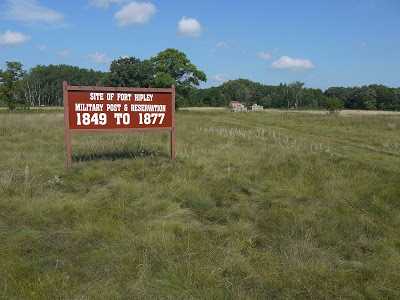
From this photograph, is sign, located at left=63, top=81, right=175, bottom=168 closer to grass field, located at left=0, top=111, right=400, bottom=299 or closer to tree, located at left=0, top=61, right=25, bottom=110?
grass field, located at left=0, top=111, right=400, bottom=299

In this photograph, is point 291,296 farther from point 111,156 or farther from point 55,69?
point 55,69

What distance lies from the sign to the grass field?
99cm

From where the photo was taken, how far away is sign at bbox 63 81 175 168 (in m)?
9.40

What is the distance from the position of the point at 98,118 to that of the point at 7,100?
5664 centimetres

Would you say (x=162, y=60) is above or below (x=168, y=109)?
above

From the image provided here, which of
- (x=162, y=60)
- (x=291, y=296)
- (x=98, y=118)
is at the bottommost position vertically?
(x=291, y=296)

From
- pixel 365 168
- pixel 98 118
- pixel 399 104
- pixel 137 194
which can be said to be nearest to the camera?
pixel 137 194

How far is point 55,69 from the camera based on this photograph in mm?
136500

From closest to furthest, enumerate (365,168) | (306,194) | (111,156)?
(306,194)
(365,168)
(111,156)

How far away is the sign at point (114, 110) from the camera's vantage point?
30.8 feet

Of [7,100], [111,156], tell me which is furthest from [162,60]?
[111,156]

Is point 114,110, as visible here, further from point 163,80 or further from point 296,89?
point 296,89

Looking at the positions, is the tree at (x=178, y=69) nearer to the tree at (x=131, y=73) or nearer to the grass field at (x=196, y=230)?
the tree at (x=131, y=73)

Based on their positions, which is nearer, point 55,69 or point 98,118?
point 98,118
